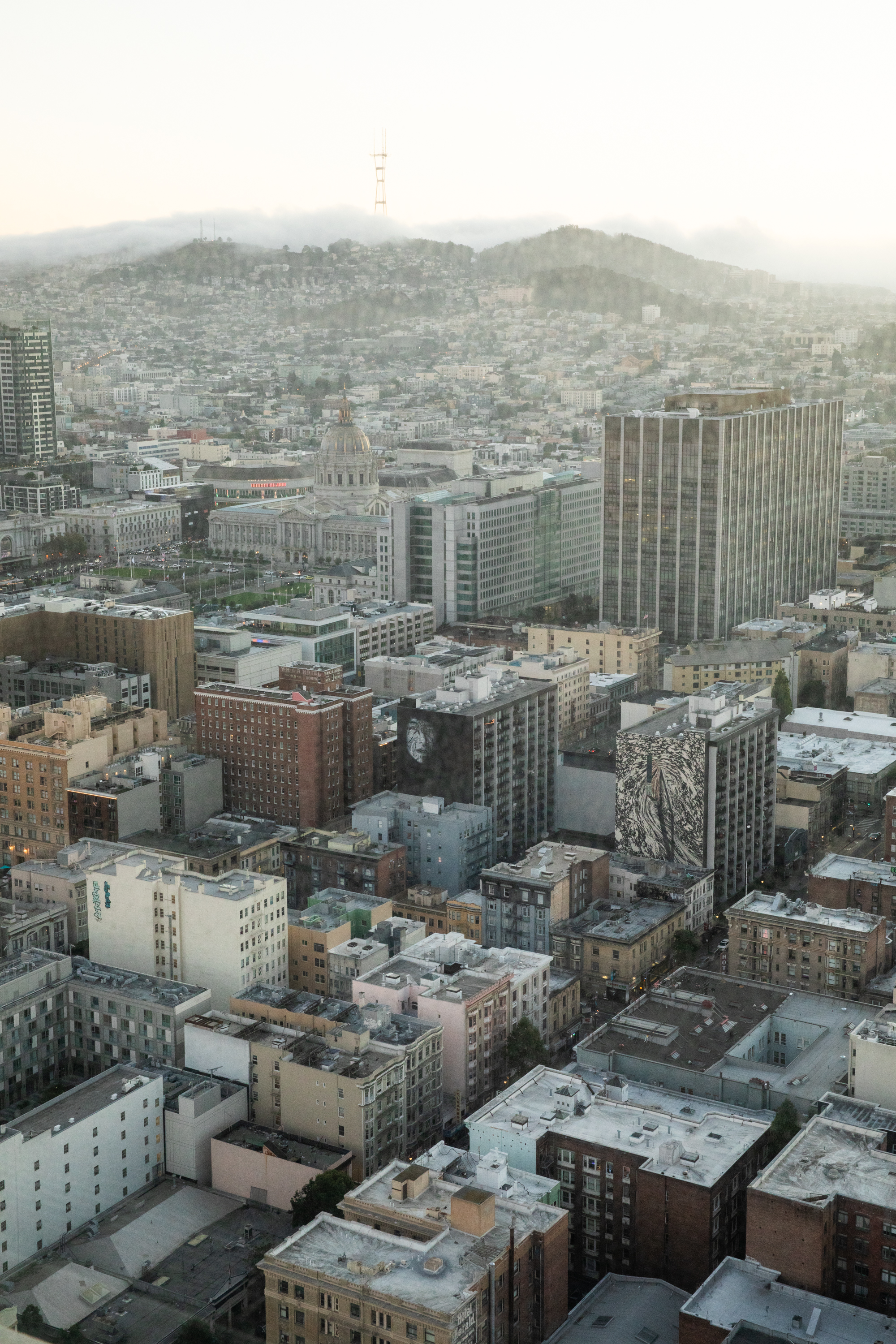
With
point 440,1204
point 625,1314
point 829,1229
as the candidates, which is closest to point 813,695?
point 829,1229

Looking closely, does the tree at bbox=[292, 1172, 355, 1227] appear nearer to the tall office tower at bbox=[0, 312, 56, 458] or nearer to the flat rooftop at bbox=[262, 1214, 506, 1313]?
the flat rooftop at bbox=[262, 1214, 506, 1313]

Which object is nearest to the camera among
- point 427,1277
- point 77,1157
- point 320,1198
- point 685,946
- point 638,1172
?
point 427,1277

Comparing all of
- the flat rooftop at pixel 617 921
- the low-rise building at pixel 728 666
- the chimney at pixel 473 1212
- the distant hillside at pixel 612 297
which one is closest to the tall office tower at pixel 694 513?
the low-rise building at pixel 728 666

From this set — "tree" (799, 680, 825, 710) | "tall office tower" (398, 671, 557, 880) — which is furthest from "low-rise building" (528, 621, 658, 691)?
"tall office tower" (398, 671, 557, 880)

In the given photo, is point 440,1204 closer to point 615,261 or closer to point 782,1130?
point 782,1130

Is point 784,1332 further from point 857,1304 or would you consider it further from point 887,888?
point 887,888

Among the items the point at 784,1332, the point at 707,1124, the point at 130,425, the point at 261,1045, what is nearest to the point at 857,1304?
the point at 784,1332
